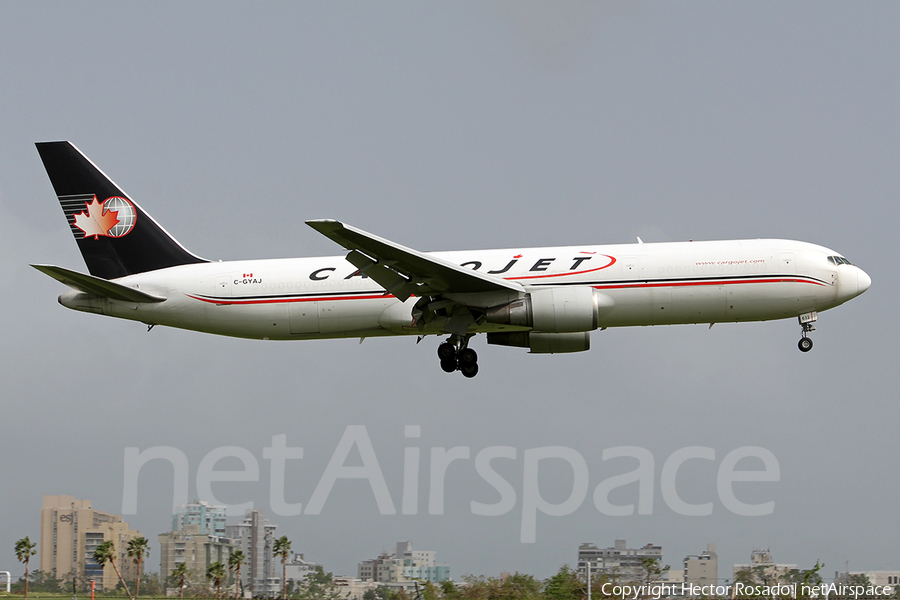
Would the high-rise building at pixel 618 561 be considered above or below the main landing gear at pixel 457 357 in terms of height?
below

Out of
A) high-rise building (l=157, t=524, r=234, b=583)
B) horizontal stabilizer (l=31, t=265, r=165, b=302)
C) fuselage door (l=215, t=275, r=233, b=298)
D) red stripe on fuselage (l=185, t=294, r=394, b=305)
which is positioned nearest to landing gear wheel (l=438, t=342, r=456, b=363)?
red stripe on fuselage (l=185, t=294, r=394, b=305)

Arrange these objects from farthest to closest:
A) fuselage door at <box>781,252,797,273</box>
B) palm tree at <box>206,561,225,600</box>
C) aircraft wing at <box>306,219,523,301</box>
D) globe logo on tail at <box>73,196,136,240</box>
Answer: palm tree at <box>206,561,225,600</box> → globe logo on tail at <box>73,196,136,240</box> → fuselage door at <box>781,252,797,273</box> → aircraft wing at <box>306,219,523,301</box>

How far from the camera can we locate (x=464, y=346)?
32281mm

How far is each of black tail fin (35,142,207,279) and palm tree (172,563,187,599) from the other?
12313 millimetres

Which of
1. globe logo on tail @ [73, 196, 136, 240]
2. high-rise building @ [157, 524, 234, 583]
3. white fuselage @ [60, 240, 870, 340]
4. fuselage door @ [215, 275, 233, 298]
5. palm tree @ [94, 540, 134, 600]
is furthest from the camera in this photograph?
high-rise building @ [157, 524, 234, 583]

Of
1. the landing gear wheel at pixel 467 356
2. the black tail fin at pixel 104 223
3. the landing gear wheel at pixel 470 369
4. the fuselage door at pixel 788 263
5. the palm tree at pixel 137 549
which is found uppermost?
the black tail fin at pixel 104 223

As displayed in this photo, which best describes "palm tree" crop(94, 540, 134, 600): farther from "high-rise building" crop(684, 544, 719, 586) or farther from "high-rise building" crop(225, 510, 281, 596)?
"high-rise building" crop(684, 544, 719, 586)

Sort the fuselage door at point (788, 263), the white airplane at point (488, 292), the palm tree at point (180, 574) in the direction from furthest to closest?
the palm tree at point (180, 574) < the fuselage door at point (788, 263) < the white airplane at point (488, 292)

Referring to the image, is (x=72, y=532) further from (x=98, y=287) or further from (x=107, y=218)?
(x=98, y=287)

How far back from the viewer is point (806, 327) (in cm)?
3192

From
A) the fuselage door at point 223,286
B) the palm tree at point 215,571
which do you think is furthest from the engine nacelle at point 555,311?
the palm tree at point 215,571

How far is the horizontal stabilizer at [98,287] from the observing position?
99.1 feet

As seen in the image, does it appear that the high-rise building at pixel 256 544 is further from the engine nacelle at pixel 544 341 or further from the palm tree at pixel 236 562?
the engine nacelle at pixel 544 341

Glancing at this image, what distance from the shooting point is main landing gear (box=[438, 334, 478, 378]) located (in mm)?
32469
